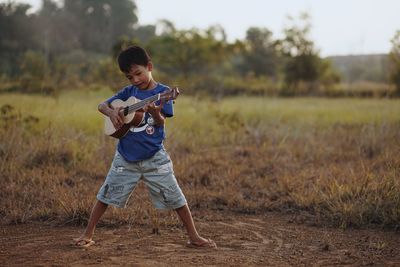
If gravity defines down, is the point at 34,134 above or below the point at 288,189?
above

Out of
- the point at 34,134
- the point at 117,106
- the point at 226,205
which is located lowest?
the point at 226,205

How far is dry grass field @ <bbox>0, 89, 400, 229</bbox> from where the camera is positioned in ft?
16.2

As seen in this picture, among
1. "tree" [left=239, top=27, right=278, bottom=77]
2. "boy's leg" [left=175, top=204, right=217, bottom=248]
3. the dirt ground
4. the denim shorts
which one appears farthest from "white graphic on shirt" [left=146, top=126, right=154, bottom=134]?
"tree" [left=239, top=27, right=278, bottom=77]

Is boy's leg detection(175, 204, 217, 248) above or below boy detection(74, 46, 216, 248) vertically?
below

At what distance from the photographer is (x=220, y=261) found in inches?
147

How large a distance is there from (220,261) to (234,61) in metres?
40.0

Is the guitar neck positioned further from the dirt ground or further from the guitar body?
the dirt ground

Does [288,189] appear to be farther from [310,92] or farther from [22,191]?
[310,92]

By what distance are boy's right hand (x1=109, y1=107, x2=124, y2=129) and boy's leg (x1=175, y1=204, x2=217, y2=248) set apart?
76 centimetres

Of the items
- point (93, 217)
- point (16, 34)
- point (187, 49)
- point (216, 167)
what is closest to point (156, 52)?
point (187, 49)

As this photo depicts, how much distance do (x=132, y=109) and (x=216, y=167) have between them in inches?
140

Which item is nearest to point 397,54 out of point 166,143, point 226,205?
point 166,143

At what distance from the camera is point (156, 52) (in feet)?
95.3

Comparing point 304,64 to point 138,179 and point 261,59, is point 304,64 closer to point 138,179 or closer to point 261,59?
point 261,59
